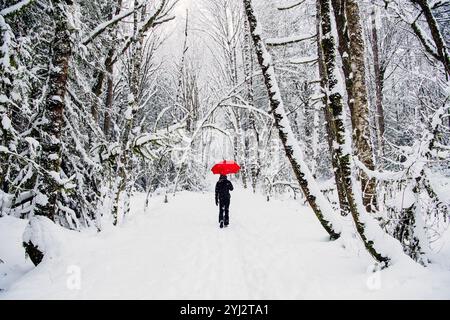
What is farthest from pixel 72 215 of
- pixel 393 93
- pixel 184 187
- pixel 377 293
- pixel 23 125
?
pixel 393 93

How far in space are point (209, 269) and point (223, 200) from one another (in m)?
4.29

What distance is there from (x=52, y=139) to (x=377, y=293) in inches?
219

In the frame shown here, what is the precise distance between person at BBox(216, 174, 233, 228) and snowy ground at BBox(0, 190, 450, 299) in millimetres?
1370

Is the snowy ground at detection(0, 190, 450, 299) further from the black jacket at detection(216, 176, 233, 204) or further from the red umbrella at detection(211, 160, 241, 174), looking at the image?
the red umbrella at detection(211, 160, 241, 174)

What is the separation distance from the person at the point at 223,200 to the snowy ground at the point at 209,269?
137 cm

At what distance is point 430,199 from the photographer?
3869mm

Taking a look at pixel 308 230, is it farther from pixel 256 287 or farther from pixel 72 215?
pixel 72 215

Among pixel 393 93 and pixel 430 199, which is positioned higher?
pixel 393 93

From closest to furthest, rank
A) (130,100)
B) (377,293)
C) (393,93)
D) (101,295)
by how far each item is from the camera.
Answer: (377,293)
(101,295)
(130,100)
(393,93)

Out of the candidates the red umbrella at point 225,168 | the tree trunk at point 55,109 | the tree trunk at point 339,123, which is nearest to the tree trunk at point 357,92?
the tree trunk at point 339,123

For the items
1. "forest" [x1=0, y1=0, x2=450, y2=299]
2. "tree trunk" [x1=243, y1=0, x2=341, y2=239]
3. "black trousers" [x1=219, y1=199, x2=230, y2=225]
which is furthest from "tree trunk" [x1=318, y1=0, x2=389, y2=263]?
"black trousers" [x1=219, y1=199, x2=230, y2=225]

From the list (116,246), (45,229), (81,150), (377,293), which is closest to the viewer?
(377,293)

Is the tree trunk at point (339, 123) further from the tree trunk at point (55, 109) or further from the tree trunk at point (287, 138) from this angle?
the tree trunk at point (55, 109)

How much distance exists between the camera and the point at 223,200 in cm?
896
